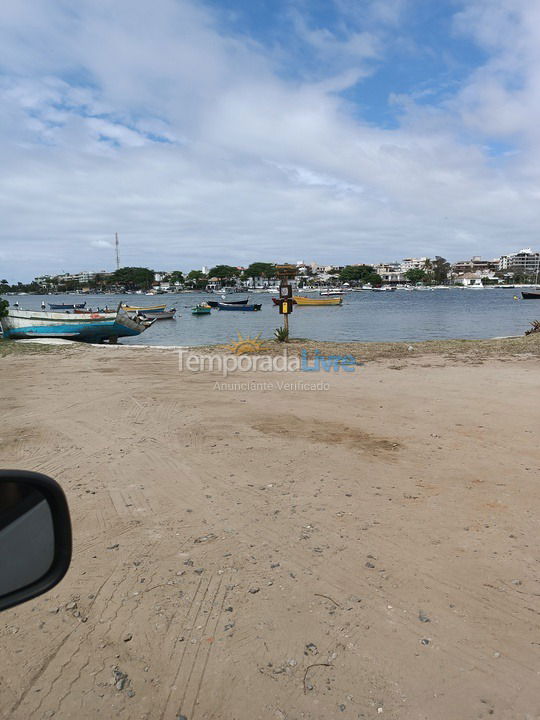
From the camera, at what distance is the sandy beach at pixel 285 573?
225 cm

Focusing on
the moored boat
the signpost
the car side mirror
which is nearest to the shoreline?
the signpost

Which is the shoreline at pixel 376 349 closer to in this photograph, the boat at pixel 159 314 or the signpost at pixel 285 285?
the signpost at pixel 285 285

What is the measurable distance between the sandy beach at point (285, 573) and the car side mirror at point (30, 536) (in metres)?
1.14

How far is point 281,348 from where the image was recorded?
48.8 feet

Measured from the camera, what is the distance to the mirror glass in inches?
53.7

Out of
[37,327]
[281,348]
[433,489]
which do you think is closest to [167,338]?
[37,327]

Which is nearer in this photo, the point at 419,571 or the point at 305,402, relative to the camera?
the point at 419,571

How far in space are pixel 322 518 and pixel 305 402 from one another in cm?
418

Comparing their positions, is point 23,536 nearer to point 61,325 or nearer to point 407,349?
point 407,349

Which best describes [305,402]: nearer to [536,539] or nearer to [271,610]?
[536,539]

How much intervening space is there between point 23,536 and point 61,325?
824 inches

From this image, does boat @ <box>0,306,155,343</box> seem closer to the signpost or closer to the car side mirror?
the signpost

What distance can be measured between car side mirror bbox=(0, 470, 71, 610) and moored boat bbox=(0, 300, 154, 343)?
2063 cm

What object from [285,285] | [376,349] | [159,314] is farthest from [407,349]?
[159,314]
